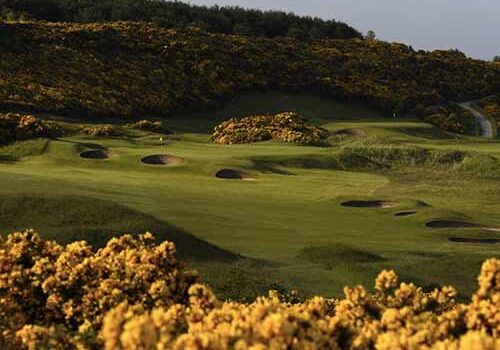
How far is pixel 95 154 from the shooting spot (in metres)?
43.6

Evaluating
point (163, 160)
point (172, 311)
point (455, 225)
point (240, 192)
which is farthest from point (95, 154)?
point (172, 311)

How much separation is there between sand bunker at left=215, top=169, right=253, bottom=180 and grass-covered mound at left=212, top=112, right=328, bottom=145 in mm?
15452

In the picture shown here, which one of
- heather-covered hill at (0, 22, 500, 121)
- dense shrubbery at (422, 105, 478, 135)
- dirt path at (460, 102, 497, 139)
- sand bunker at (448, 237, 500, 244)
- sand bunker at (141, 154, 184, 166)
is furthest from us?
dirt path at (460, 102, 497, 139)

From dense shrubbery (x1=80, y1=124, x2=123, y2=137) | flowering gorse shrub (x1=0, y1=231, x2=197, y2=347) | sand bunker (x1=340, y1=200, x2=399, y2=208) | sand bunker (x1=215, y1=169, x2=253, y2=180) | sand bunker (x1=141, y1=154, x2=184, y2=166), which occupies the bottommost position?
sand bunker (x1=340, y1=200, x2=399, y2=208)

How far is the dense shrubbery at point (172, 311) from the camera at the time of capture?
729 centimetres

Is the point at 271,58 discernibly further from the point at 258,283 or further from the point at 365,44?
the point at 258,283

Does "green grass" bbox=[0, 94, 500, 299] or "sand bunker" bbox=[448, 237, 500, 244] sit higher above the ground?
"green grass" bbox=[0, 94, 500, 299]

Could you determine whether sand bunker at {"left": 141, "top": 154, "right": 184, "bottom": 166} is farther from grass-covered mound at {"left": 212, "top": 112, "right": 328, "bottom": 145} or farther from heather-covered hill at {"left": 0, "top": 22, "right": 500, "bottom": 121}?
heather-covered hill at {"left": 0, "top": 22, "right": 500, "bottom": 121}

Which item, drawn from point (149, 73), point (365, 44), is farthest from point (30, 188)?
point (365, 44)

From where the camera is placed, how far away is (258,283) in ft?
63.6

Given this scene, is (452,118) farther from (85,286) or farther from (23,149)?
(85,286)

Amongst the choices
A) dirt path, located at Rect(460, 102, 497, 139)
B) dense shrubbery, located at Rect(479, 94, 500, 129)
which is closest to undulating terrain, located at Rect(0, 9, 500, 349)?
dirt path, located at Rect(460, 102, 497, 139)

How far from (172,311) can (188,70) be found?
3017 inches

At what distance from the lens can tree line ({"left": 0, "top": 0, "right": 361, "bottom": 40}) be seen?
3959 inches
